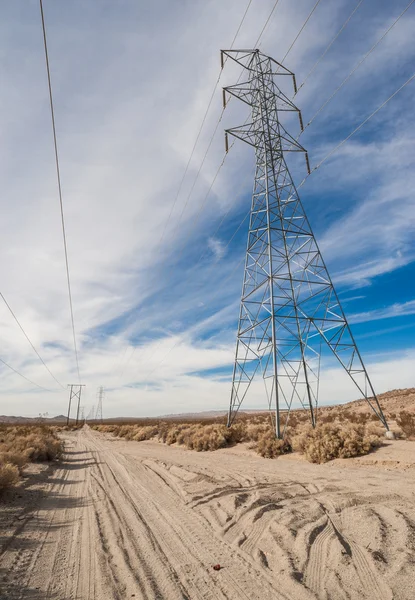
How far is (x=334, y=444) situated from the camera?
1279 centimetres

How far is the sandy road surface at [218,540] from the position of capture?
12.9 feet

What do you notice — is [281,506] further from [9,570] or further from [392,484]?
[9,570]

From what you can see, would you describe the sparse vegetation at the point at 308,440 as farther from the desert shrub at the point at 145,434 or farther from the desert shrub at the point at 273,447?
the desert shrub at the point at 145,434

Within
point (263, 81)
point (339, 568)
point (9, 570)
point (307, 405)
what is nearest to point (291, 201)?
point (263, 81)

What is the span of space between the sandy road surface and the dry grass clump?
2.69 meters

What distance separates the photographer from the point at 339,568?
4.25 meters

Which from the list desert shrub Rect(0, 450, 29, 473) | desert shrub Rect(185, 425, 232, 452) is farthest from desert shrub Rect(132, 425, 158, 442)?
desert shrub Rect(0, 450, 29, 473)

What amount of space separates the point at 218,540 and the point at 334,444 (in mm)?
9071

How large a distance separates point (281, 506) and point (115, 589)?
4.01 m

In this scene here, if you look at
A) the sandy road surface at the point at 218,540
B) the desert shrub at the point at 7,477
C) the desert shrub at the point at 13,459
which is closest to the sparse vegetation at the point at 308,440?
the sandy road surface at the point at 218,540

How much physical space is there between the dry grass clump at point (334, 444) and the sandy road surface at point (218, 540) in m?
2.69

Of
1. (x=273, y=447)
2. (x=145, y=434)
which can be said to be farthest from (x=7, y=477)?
(x=145, y=434)

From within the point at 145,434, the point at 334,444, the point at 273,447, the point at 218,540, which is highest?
the point at 334,444

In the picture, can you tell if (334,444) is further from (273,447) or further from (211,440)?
(211,440)
